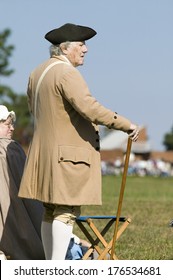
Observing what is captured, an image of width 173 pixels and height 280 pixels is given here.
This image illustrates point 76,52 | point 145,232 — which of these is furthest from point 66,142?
point 145,232

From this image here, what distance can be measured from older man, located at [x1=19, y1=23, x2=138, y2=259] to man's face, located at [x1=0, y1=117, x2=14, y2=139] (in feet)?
4.03

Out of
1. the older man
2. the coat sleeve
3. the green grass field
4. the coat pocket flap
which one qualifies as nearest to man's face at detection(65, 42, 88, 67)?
the older man

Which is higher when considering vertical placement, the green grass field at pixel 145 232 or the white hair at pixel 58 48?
the white hair at pixel 58 48

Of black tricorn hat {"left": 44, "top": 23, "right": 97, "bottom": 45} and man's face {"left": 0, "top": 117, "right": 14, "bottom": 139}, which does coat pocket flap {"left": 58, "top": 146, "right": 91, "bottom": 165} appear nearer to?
black tricorn hat {"left": 44, "top": 23, "right": 97, "bottom": 45}

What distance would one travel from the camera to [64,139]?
6.80 meters

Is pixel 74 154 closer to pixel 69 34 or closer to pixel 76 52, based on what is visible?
pixel 76 52

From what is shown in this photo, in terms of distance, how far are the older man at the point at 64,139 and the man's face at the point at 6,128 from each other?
123 cm

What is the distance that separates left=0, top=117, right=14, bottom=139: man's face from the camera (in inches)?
321

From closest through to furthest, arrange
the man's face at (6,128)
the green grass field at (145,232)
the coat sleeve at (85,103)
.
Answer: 1. the coat sleeve at (85,103)
2. the man's face at (6,128)
3. the green grass field at (145,232)

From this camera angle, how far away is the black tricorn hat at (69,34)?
6.83 meters

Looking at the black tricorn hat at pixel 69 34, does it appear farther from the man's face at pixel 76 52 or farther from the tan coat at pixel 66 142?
A: the tan coat at pixel 66 142

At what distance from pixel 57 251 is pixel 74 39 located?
1.56 meters

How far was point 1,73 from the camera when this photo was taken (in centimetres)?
7994

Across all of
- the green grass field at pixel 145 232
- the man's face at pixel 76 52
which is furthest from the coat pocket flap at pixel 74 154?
the green grass field at pixel 145 232
